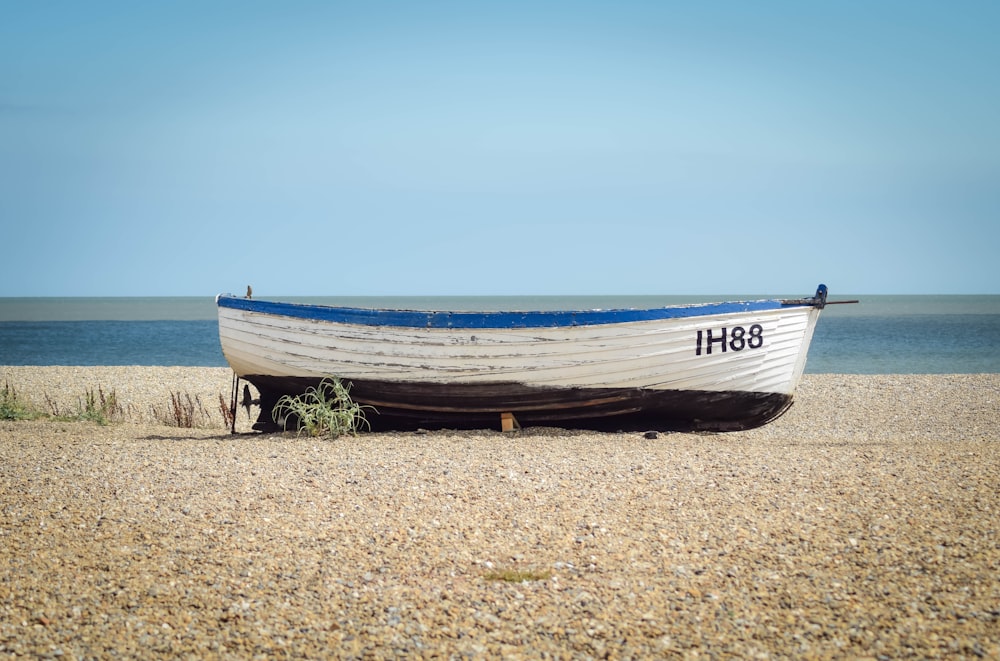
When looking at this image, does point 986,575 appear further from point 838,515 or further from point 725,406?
point 725,406

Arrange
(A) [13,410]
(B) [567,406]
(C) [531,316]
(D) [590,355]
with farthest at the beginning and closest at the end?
(A) [13,410], (B) [567,406], (C) [531,316], (D) [590,355]

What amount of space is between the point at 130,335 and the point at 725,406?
45168 millimetres

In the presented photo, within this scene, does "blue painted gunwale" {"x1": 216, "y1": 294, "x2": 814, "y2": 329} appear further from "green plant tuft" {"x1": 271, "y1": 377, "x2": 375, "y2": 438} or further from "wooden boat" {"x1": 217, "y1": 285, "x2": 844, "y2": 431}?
"green plant tuft" {"x1": 271, "y1": 377, "x2": 375, "y2": 438}

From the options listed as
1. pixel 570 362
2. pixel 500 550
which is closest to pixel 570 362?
pixel 570 362

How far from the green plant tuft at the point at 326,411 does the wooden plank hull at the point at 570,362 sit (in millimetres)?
193

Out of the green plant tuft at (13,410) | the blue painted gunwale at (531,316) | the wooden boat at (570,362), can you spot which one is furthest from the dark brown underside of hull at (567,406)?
the green plant tuft at (13,410)

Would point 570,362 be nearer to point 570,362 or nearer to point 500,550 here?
point 570,362

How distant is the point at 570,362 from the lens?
9.66 meters

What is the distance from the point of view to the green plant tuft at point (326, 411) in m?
9.80

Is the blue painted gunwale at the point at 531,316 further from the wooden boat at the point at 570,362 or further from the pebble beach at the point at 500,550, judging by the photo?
the pebble beach at the point at 500,550

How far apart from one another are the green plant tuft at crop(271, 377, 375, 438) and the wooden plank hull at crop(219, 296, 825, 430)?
19 cm

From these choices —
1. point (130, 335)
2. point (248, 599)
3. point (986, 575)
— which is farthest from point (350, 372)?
point (130, 335)

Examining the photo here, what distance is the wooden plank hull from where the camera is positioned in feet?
31.5

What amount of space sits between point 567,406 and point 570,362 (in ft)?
1.97
